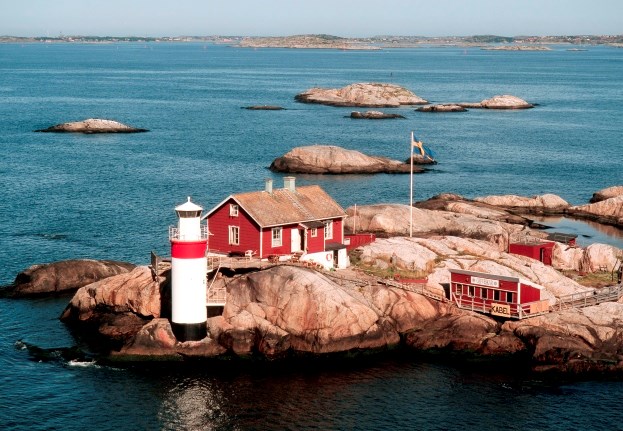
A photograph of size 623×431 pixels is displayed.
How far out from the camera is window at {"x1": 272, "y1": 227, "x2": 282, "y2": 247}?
181 ft

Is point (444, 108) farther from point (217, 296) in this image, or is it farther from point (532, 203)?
point (217, 296)

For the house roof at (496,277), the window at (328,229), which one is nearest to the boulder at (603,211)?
the house roof at (496,277)

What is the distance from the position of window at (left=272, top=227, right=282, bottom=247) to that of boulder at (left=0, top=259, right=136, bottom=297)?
39.1ft

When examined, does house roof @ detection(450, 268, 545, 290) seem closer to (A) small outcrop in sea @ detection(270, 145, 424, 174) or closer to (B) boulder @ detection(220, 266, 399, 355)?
(B) boulder @ detection(220, 266, 399, 355)

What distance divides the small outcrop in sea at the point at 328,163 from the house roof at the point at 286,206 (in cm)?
5178

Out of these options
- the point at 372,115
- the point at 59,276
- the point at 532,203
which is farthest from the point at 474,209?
the point at 372,115

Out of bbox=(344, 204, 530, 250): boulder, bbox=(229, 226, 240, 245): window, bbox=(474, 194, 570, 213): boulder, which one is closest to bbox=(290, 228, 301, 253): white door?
bbox=(229, 226, 240, 245): window

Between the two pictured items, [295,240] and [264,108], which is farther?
[264,108]

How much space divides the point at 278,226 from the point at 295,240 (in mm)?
1706

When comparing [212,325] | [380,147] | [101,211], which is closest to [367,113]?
[380,147]

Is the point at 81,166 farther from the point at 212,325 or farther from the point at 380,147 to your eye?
the point at 212,325

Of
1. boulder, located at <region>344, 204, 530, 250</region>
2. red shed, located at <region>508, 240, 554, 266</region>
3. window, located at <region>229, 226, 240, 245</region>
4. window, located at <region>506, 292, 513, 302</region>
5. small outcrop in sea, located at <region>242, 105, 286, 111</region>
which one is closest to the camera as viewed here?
window, located at <region>506, 292, 513, 302</region>

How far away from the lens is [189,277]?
160ft

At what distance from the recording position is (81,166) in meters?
113
